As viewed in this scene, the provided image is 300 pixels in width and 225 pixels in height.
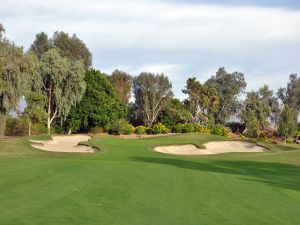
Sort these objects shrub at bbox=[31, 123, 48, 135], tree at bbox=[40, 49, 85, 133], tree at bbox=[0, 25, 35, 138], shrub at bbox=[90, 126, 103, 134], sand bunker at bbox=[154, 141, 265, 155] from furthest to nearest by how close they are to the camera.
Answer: shrub at bbox=[90, 126, 103, 134] → shrub at bbox=[31, 123, 48, 135] → tree at bbox=[40, 49, 85, 133] → tree at bbox=[0, 25, 35, 138] → sand bunker at bbox=[154, 141, 265, 155]

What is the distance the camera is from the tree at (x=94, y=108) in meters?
58.4

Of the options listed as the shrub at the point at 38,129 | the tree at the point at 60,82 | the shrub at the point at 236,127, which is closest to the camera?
the tree at the point at 60,82

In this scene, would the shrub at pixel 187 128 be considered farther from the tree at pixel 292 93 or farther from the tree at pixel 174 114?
the tree at pixel 292 93

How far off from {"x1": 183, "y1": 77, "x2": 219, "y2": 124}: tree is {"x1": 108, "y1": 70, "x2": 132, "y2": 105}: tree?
33.8ft

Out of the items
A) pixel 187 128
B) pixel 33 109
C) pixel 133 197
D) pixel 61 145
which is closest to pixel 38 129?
pixel 33 109

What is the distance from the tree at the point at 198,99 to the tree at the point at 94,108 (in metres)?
19.5

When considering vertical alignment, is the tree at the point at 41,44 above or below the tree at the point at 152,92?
above

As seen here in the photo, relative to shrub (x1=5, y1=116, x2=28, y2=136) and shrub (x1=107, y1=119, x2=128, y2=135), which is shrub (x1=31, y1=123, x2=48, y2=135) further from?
shrub (x1=107, y1=119, x2=128, y2=135)

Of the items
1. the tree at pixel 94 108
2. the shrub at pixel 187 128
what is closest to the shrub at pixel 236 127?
the shrub at pixel 187 128

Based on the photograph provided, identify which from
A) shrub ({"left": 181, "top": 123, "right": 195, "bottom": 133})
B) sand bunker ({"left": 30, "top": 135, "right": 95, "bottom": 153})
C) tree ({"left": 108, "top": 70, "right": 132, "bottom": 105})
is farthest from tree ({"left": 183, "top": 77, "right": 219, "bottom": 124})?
sand bunker ({"left": 30, "top": 135, "right": 95, "bottom": 153})

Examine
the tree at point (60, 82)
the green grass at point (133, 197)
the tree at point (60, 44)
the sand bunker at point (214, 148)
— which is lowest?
the green grass at point (133, 197)

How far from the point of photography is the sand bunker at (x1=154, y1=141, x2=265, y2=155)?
132 ft

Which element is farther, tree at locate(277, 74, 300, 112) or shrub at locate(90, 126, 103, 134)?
tree at locate(277, 74, 300, 112)

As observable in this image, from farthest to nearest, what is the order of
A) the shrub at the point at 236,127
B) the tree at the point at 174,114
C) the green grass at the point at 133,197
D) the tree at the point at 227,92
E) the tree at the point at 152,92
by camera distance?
the tree at the point at 227,92 → the shrub at the point at 236,127 → the tree at the point at 152,92 → the tree at the point at 174,114 → the green grass at the point at 133,197
